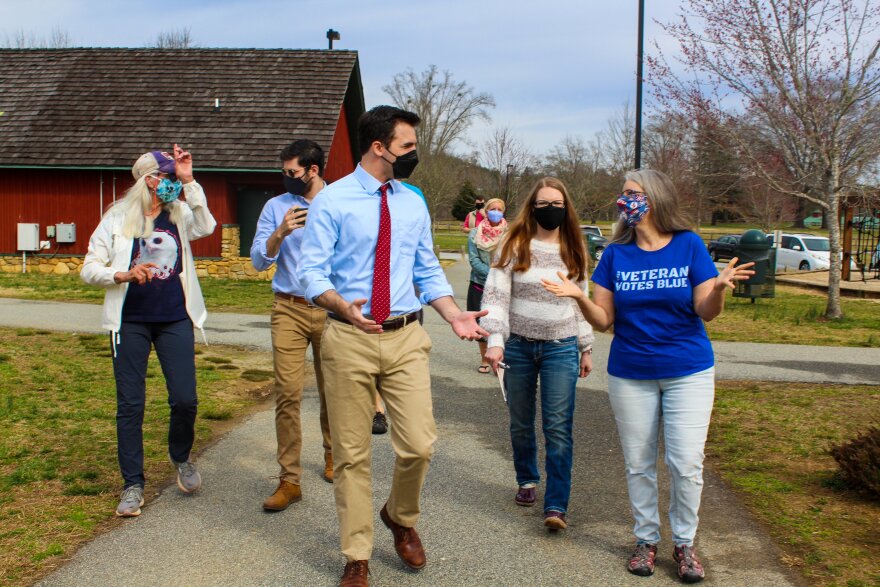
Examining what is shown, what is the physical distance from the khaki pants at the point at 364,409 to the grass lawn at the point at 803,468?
1.97 m

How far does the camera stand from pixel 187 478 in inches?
206

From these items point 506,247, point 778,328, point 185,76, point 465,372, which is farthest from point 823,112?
point 185,76

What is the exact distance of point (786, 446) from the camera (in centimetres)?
666

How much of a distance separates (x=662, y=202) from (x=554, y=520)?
5.70ft

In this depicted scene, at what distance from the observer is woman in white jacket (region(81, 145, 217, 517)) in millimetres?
4914

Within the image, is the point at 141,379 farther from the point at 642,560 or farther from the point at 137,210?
the point at 642,560

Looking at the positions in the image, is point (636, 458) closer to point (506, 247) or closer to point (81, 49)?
point (506, 247)

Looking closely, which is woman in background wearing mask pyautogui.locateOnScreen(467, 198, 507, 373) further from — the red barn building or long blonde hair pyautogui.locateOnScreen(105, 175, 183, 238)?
the red barn building

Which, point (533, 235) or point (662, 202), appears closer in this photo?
point (662, 202)

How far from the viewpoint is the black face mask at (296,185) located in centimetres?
549

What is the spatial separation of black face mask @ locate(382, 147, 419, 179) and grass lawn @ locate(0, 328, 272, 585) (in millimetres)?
2435

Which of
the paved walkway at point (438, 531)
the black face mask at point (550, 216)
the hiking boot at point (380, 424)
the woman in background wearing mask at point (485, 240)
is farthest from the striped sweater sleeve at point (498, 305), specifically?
the woman in background wearing mask at point (485, 240)

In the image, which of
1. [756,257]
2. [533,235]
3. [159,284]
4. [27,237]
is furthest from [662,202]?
[27,237]

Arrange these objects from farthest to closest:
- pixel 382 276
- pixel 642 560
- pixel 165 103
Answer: pixel 165 103
pixel 642 560
pixel 382 276
